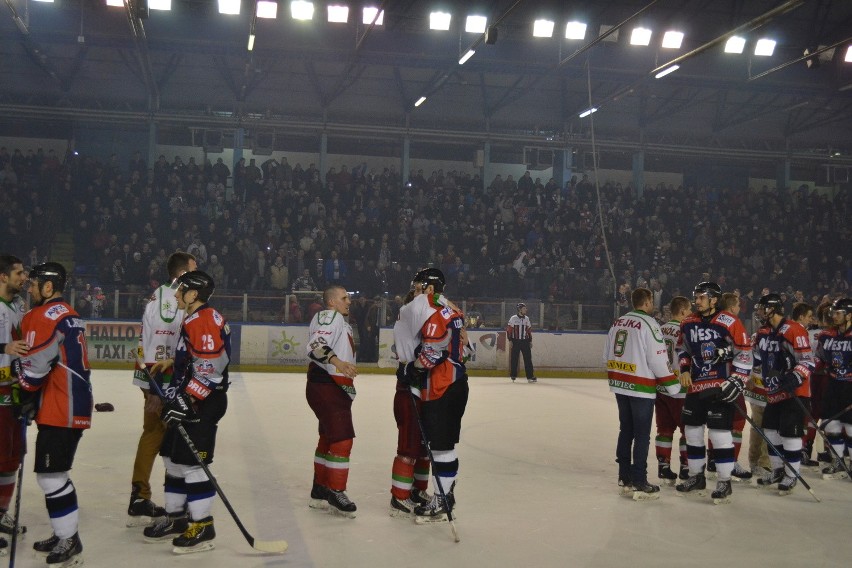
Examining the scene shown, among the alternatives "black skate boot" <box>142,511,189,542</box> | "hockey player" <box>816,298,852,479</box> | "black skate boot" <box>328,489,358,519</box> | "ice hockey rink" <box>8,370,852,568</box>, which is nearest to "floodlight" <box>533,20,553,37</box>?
"ice hockey rink" <box>8,370,852,568</box>

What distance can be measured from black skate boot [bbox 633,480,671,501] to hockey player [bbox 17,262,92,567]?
3894 millimetres

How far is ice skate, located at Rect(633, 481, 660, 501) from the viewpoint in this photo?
629 cm

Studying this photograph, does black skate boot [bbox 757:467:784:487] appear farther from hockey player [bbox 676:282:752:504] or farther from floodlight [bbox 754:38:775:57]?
floodlight [bbox 754:38:775:57]

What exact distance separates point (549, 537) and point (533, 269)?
14460 millimetres

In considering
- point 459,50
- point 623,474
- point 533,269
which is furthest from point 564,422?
point 459,50

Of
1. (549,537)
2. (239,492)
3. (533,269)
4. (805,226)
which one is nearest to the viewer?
(549,537)

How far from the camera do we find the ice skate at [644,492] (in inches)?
248

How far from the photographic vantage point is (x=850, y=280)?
22547 mm

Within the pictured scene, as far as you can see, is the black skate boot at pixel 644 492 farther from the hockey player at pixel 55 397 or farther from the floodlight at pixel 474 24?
the floodlight at pixel 474 24

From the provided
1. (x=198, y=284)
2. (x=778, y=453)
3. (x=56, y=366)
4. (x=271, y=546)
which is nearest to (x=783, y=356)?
(x=778, y=453)

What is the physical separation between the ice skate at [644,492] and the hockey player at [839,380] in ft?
6.70

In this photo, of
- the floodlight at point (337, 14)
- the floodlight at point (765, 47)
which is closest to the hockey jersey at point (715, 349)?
the floodlight at point (337, 14)

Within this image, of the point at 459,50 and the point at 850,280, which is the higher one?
the point at 459,50

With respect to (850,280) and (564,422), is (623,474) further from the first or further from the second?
(850,280)
